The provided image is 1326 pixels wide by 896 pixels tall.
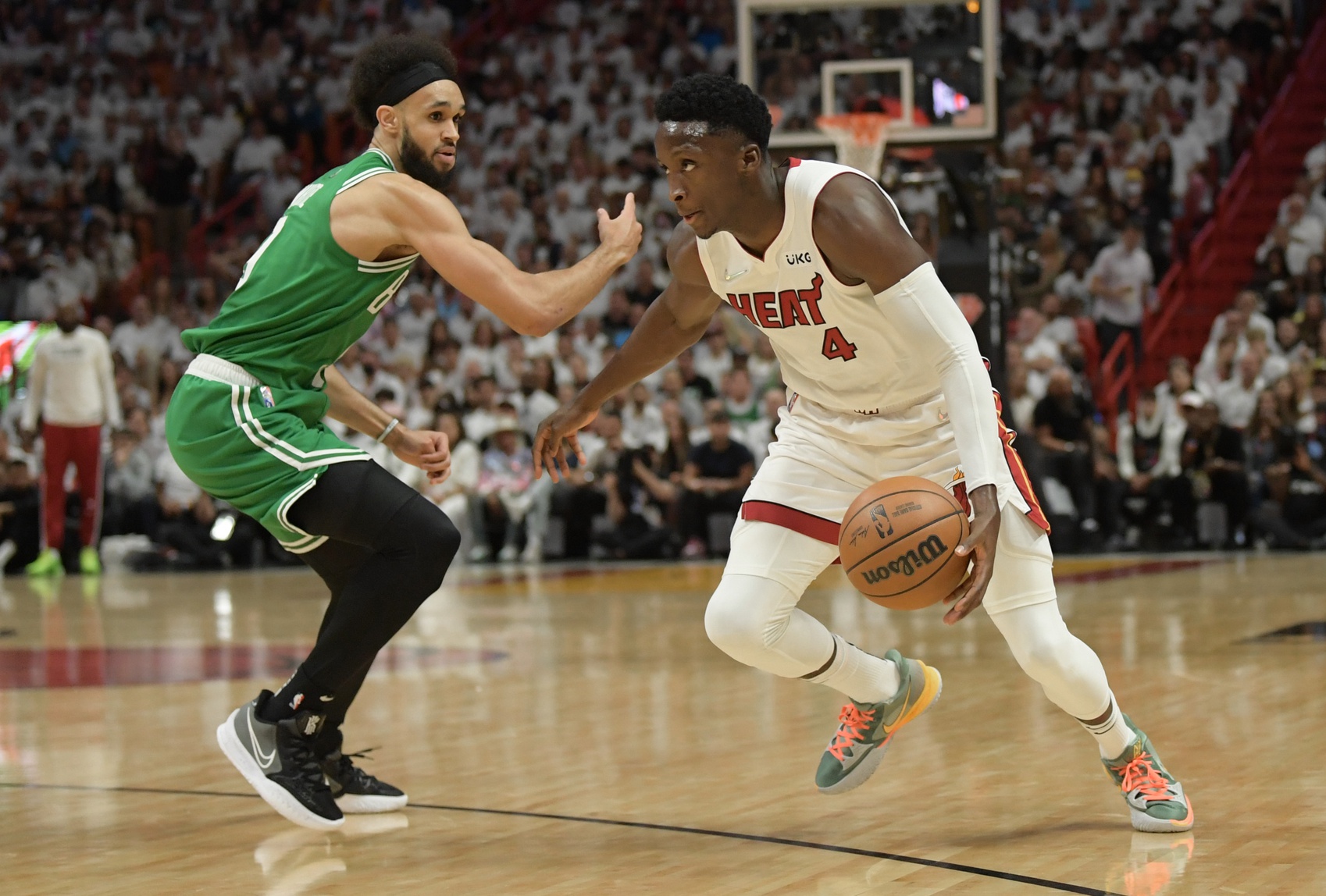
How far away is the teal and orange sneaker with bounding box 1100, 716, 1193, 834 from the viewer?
4.15 metres

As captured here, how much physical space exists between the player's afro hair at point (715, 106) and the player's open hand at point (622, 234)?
0.27m

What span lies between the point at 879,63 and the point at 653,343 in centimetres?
817

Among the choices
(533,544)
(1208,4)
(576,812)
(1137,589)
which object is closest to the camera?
(576,812)

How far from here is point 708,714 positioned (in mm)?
6230

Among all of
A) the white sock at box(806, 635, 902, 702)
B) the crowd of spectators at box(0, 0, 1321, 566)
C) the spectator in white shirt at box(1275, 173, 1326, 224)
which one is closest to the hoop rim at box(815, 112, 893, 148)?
the crowd of spectators at box(0, 0, 1321, 566)

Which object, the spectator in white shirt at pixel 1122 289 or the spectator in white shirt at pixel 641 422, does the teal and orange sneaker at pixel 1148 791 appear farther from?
the spectator in white shirt at pixel 1122 289

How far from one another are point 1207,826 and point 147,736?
3658mm

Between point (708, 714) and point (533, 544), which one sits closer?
point (708, 714)

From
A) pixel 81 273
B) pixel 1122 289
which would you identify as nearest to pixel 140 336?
pixel 81 273

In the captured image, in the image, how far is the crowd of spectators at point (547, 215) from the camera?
1441cm

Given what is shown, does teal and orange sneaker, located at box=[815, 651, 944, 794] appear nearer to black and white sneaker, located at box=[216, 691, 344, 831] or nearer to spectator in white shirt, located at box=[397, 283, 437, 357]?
black and white sneaker, located at box=[216, 691, 344, 831]

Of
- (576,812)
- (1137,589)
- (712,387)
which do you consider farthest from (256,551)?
(576,812)

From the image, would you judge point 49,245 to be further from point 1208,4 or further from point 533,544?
point 1208,4

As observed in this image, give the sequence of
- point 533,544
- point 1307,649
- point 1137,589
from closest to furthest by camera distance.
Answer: point 1307,649, point 1137,589, point 533,544
